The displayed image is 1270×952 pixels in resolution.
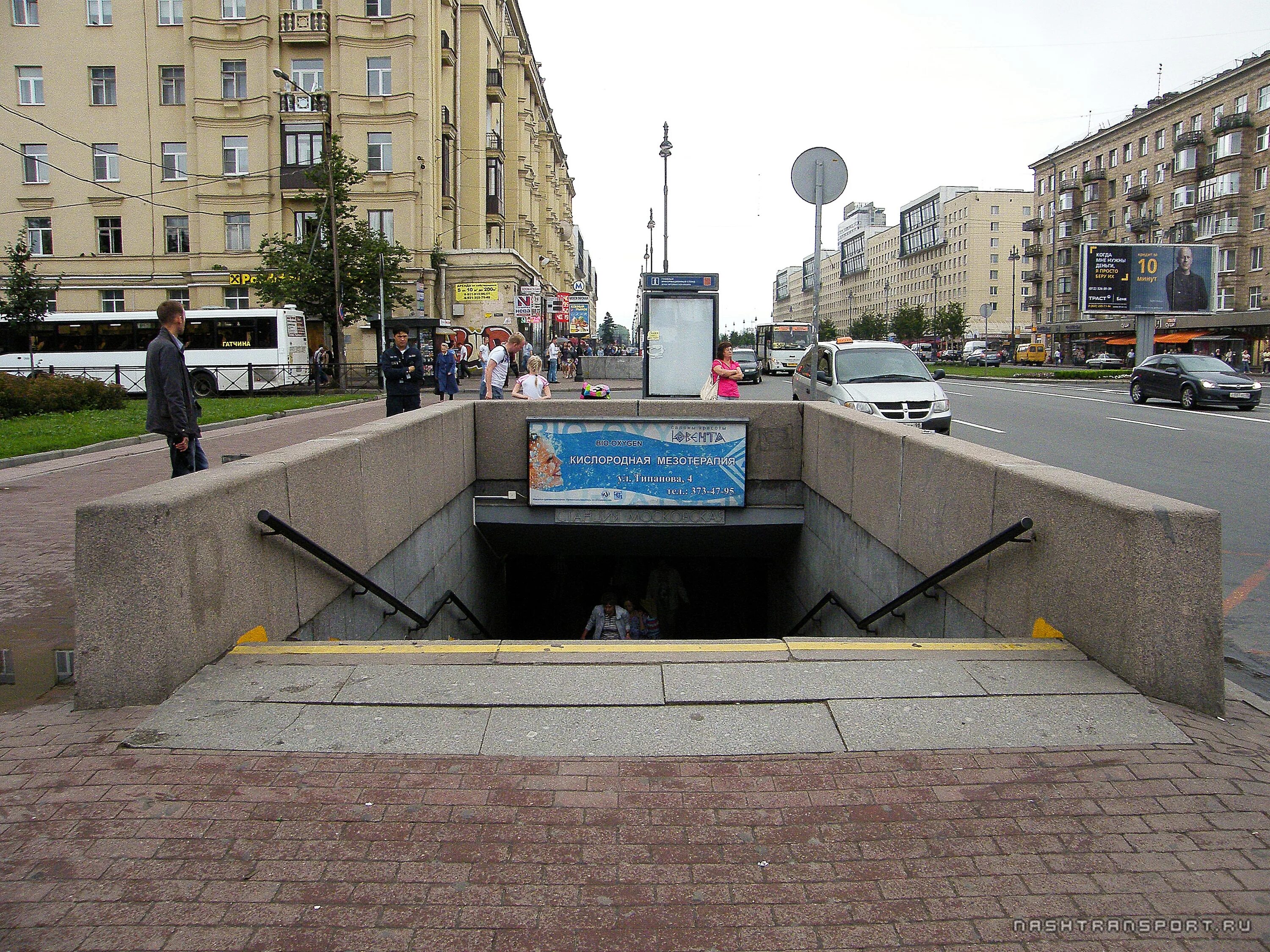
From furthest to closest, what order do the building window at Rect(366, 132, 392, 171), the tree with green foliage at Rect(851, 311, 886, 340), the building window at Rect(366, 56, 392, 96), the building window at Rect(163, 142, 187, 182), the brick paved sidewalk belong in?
the tree with green foliage at Rect(851, 311, 886, 340) → the building window at Rect(163, 142, 187, 182) → the building window at Rect(366, 132, 392, 171) → the building window at Rect(366, 56, 392, 96) → the brick paved sidewalk

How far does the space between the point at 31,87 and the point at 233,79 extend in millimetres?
9405

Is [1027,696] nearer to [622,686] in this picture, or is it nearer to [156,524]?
[622,686]

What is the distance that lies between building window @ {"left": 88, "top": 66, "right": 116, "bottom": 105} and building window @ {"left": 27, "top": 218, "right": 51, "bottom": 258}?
19.3ft

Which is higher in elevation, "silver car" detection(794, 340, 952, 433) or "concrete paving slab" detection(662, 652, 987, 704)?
"silver car" detection(794, 340, 952, 433)

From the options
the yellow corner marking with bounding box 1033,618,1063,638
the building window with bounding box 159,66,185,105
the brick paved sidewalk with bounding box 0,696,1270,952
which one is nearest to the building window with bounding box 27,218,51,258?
the building window with bounding box 159,66,185,105

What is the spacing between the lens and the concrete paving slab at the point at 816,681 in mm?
4059

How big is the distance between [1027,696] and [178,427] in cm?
644

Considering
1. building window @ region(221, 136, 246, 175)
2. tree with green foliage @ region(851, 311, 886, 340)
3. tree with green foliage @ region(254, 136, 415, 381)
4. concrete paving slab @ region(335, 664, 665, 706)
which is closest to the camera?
concrete paving slab @ region(335, 664, 665, 706)

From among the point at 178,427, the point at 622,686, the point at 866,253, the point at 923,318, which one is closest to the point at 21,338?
the point at 178,427

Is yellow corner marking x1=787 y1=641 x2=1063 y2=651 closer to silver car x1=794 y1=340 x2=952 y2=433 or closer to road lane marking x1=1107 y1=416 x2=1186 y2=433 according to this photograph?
silver car x1=794 y1=340 x2=952 y2=433

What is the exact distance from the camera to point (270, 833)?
119 inches

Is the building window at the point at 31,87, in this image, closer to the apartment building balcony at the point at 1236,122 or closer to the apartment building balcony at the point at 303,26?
the apartment building balcony at the point at 303,26

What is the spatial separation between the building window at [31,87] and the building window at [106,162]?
10.6 feet

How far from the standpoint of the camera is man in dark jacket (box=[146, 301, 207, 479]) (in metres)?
7.41
